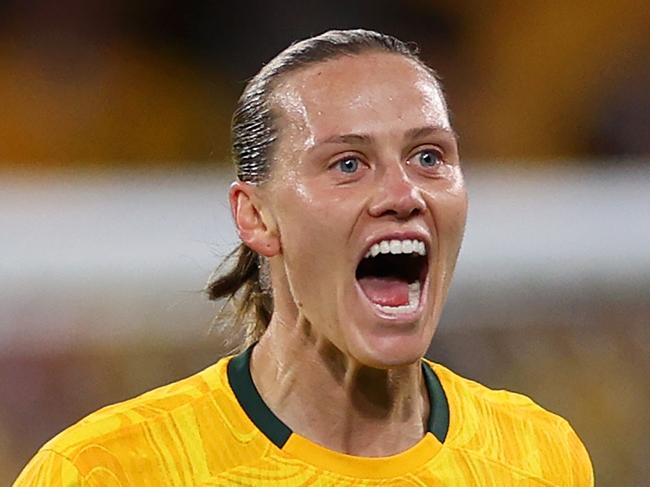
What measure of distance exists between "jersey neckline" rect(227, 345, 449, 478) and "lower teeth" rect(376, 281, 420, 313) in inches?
7.7

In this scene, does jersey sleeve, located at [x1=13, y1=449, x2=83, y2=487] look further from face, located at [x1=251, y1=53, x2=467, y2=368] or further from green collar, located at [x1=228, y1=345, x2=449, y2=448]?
face, located at [x1=251, y1=53, x2=467, y2=368]

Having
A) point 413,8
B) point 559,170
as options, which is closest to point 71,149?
point 413,8

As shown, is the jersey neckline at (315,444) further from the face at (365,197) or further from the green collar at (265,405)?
the face at (365,197)

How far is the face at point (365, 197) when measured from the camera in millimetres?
1735

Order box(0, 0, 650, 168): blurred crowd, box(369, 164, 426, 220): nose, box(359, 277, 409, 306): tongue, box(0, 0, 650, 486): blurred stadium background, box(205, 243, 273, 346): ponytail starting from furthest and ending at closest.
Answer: box(0, 0, 650, 168): blurred crowd
box(0, 0, 650, 486): blurred stadium background
box(205, 243, 273, 346): ponytail
box(359, 277, 409, 306): tongue
box(369, 164, 426, 220): nose

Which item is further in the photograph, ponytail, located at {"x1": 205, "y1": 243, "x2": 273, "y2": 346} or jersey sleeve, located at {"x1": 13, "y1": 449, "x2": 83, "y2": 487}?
ponytail, located at {"x1": 205, "y1": 243, "x2": 273, "y2": 346}

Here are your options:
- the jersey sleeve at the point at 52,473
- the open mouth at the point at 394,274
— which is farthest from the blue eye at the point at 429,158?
the jersey sleeve at the point at 52,473

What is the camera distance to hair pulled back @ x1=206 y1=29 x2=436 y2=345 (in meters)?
1.83

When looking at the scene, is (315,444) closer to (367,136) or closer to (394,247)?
(394,247)

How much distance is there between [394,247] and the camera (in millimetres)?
1734

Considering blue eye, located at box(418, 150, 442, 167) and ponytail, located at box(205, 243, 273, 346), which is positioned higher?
blue eye, located at box(418, 150, 442, 167)

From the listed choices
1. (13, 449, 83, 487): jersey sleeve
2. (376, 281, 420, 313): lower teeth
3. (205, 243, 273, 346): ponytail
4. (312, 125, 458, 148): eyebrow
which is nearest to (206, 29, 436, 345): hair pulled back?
(205, 243, 273, 346): ponytail

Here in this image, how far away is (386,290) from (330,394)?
0.15 metres

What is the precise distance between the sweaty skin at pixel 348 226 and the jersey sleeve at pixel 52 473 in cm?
27
